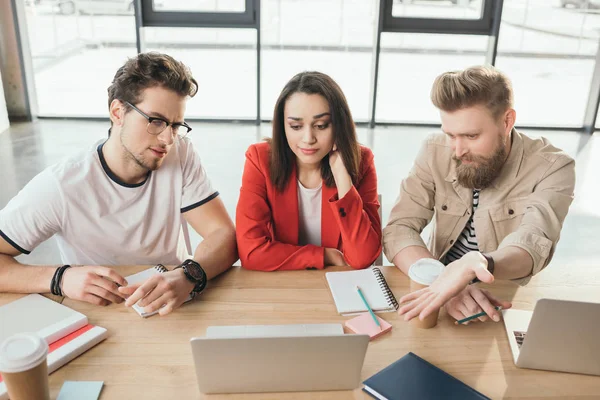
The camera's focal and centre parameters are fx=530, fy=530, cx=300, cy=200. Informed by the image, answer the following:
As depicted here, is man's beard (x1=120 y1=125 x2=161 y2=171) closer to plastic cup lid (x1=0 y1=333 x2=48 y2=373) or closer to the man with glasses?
the man with glasses

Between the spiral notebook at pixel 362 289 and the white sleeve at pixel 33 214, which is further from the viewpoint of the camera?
the white sleeve at pixel 33 214

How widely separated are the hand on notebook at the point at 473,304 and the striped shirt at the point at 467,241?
499mm

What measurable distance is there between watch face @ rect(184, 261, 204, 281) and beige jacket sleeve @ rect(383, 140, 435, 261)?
622mm

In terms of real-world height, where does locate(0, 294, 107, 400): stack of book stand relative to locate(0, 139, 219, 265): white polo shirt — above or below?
below

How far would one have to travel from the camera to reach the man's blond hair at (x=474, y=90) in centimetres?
162

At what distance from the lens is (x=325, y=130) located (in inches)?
70.5

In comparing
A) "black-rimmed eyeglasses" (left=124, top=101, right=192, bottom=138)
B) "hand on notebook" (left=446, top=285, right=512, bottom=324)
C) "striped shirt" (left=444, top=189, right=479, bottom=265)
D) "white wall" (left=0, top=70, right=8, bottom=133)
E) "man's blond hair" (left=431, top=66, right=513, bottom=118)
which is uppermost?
"man's blond hair" (left=431, top=66, right=513, bottom=118)

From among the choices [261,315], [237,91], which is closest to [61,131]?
[237,91]

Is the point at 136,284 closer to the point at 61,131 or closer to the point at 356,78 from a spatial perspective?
the point at 61,131

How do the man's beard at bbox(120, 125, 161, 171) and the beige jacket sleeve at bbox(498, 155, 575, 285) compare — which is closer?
the beige jacket sleeve at bbox(498, 155, 575, 285)

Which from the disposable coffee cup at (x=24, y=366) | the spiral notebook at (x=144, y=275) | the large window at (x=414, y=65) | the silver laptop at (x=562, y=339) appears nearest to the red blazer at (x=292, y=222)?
the spiral notebook at (x=144, y=275)

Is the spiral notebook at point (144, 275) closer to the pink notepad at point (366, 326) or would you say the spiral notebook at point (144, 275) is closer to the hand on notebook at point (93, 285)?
the hand on notebook at point (93, 285)

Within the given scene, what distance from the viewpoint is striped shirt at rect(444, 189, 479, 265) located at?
186 cm

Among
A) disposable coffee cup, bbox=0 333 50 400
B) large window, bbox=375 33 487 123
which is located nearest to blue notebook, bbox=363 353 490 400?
disposable coffee cup, bbox=0 333 50 400
